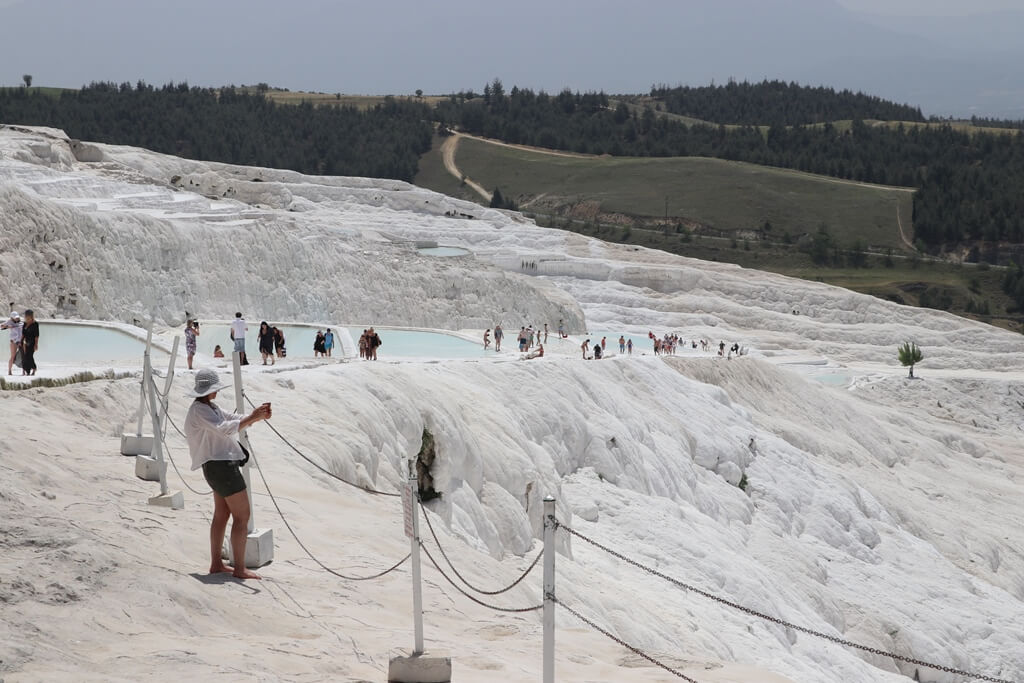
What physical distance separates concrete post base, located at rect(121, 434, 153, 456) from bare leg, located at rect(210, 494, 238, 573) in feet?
7.73

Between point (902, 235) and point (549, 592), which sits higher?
point (549, 592)

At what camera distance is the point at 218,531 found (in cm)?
721

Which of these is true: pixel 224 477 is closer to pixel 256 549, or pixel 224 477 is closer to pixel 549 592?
pixel 256 549

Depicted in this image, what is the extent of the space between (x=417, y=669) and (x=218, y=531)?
63.7 inches

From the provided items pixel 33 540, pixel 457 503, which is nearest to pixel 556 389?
pixel 457 503

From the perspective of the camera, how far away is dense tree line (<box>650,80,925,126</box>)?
149 meters

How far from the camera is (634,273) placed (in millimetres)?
56312

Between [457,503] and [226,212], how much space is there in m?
24.3

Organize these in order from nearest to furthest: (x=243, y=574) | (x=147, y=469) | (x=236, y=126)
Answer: (x=243, y=574) → (x=147, y=469) → (x=236, y=126)

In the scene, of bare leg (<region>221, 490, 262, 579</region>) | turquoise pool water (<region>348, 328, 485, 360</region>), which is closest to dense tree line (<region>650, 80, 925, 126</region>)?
turquoise pool water (<region>348, 328, 485, 360</region>)

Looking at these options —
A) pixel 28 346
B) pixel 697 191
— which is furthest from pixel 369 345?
pixel 697 191

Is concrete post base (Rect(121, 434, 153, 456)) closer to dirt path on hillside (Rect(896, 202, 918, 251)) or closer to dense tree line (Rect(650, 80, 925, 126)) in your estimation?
dirt path on hillside (Rect(896, 202, 918, 251))

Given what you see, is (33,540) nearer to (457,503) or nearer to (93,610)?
(93,610)

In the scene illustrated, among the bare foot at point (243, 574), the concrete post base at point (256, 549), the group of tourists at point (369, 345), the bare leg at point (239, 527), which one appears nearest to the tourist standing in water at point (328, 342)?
the group of tourists at point (369, 345)
